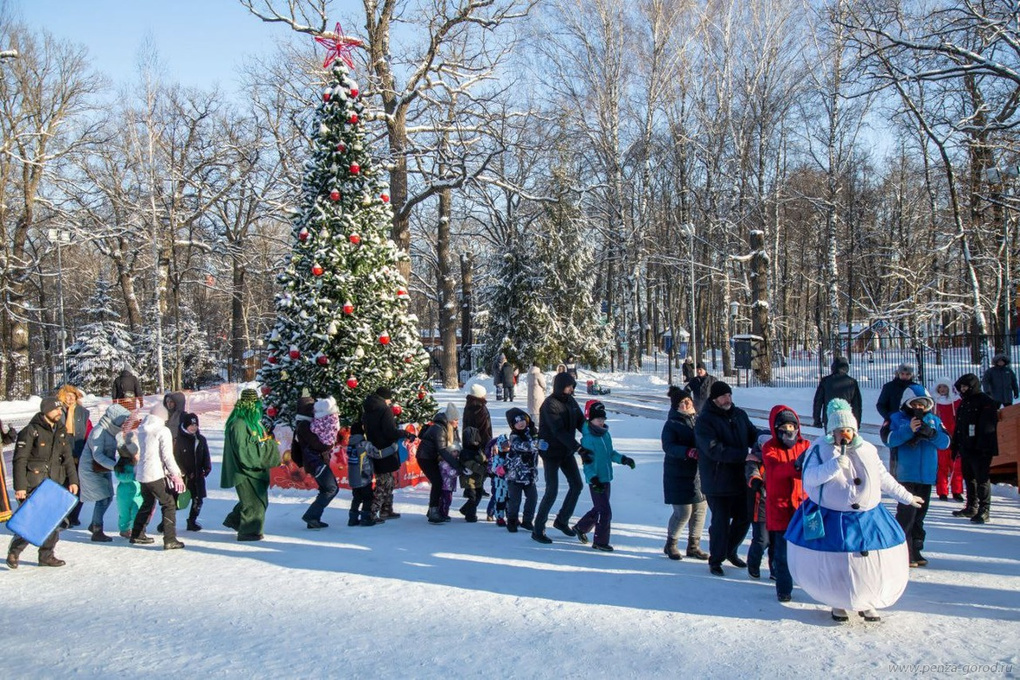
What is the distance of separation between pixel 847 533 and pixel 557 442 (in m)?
3.65

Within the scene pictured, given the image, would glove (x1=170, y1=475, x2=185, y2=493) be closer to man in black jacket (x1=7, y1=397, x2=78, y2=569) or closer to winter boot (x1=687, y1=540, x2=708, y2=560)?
man in black jacket (x1=7, y1=397, x2=78, y2=569)

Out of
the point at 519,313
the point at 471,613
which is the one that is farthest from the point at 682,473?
the point at 519,313

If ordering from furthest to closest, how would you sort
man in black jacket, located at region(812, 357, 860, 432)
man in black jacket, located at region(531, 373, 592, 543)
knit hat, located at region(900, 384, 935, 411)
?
1. man in black jacket, located at region(812, 357, 860, 432)
2. man in black jacket, located at region(531, 373, 592, 543)
3. knit hat, located at region(900, 384, 935, 411)

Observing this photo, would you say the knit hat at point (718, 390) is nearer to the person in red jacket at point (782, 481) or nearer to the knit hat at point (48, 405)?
the person in red jacket at point (782, 481)

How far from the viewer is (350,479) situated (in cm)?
970

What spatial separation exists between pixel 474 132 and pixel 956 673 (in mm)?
18883

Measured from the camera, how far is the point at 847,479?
18.2 feet

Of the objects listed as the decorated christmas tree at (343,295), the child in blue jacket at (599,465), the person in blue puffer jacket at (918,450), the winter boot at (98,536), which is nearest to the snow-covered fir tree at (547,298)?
the decorated christmas tree at (343,295)

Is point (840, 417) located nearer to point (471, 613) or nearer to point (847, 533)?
point (847, 533)

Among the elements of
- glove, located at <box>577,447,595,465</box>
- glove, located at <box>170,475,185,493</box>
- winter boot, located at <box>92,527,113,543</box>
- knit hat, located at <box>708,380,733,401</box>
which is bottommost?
winter boot, located at <box>92,527,113,543</box>

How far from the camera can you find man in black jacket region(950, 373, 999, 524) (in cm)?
914

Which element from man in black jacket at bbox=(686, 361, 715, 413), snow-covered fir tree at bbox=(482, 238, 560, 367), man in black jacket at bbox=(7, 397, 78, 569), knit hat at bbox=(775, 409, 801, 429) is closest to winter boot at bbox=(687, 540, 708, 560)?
knit hat at bbox=(775, 409, 801, 429)

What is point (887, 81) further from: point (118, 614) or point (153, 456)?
point (118, 614)

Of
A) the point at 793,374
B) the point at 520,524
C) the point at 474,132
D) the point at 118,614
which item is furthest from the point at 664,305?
the point at 118,614
